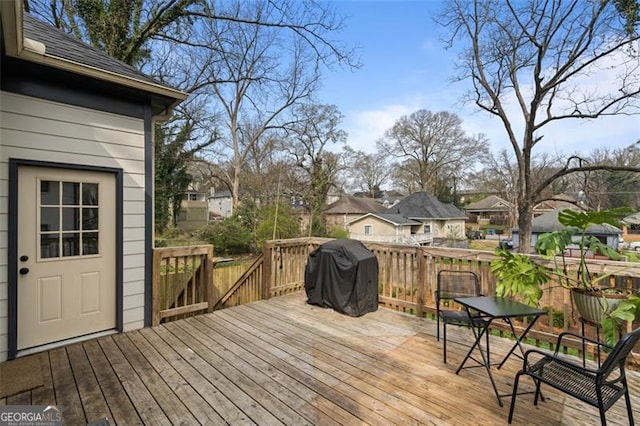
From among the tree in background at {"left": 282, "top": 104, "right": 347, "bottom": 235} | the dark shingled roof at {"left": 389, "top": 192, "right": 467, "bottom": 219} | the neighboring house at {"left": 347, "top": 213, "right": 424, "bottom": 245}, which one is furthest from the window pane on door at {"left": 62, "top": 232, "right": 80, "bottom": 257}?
the dark shingled roof at {"left": 389, "top": 192, "right": 467, "bottom": 219}

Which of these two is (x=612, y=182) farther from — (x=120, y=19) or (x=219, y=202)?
(x=219, y=202)

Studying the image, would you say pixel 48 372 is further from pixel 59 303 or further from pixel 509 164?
pixel 509 164

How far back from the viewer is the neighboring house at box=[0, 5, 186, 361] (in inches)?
114

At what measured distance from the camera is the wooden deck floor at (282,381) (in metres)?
2.15

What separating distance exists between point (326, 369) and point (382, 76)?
31.3 feet

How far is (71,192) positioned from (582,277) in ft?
15.8

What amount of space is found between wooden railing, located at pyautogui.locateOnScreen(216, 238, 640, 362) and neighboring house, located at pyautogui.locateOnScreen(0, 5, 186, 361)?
1.70 meters

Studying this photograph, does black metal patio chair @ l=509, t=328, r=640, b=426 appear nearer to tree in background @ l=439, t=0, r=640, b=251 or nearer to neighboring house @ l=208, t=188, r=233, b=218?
tree in background @ l=439, t=0, r=640, b=251

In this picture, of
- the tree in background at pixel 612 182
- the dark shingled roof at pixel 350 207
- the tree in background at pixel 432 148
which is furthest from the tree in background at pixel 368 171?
the tree in background at pixel 612 182

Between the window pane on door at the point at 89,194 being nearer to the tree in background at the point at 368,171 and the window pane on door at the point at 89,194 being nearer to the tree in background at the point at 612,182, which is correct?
the tree in background at the point at 612,182

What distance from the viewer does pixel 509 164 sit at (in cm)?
2652

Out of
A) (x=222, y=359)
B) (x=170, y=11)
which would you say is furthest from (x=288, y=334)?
(x=170, y=11)

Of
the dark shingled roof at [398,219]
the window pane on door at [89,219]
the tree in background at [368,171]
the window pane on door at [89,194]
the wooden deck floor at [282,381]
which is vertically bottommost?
the wooden deck floor at [282,381]

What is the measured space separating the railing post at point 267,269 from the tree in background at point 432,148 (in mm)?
24575
